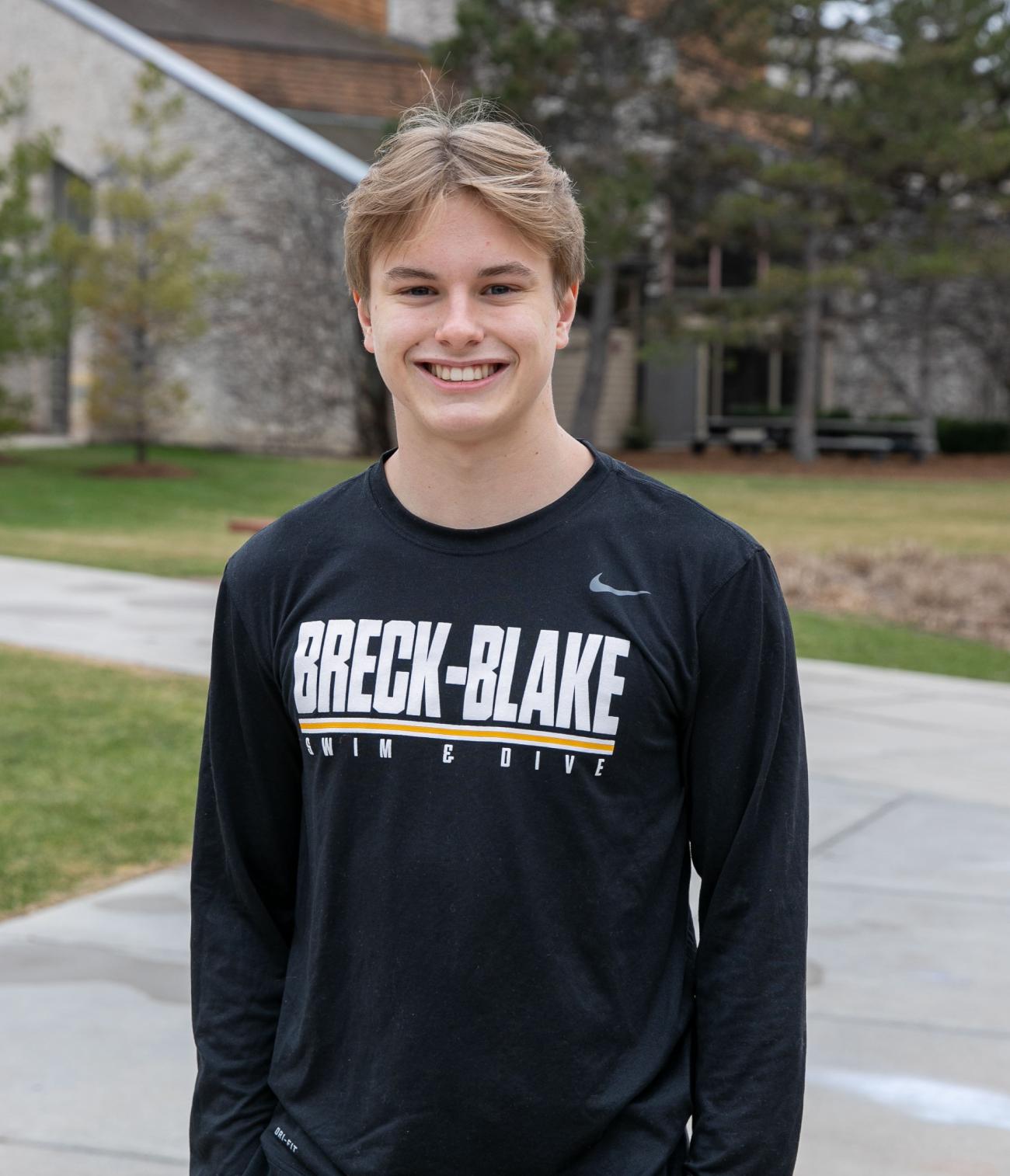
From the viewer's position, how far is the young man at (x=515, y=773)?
1.69 meters

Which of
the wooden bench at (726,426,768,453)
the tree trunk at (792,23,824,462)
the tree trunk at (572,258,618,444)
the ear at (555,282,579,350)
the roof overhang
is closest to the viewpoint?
the ear at (555,282,579,350)

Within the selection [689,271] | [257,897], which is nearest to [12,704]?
[257,897]

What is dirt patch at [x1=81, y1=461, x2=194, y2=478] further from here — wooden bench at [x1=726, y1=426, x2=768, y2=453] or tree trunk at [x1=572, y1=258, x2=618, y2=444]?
wooden bench at [x1=726, y1=426, x2=768, y2=453]

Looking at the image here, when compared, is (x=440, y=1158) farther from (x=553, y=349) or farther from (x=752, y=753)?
(x=553, y=349)

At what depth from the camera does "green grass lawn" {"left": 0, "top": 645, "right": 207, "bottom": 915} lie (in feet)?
17.7

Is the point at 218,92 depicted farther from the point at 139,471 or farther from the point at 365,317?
the point at 365,317

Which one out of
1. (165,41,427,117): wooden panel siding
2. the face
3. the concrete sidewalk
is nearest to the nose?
Result: the face

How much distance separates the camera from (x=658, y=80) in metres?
29.3

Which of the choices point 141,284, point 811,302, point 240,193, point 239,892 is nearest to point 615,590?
point 239,892

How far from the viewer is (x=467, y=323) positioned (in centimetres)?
173

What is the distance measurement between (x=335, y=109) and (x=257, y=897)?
103ft

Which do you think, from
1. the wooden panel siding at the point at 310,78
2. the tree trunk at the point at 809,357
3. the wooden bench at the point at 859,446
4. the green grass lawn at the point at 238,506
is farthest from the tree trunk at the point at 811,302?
the wooden panel siding at the point at 310,78

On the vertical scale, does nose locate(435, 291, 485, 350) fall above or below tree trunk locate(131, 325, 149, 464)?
above

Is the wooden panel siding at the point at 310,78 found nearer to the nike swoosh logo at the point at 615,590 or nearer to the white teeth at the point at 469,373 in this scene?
the white teeth at the point at 469,373
